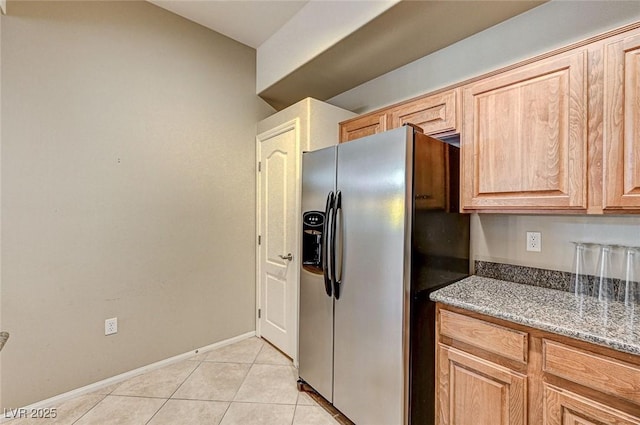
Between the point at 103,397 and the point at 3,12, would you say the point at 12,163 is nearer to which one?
the point at 3,12

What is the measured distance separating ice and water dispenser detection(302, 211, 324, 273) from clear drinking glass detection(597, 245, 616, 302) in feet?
4.88

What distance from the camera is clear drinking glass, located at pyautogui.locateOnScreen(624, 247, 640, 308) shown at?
135 cm

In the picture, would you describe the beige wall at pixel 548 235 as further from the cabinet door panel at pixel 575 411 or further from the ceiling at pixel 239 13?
the ceiling at pixel 239 13

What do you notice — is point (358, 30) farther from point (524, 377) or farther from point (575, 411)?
point (575, 411)

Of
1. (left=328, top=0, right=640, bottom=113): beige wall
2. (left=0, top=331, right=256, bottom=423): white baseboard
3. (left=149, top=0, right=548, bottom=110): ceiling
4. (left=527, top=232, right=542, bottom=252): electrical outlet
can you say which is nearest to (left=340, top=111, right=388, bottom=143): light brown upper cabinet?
(left=328, top=0, right=640, bottom=113): beige wall

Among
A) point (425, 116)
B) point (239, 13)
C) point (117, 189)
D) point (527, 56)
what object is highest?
point (239, 13)

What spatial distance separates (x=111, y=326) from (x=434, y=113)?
2712mm

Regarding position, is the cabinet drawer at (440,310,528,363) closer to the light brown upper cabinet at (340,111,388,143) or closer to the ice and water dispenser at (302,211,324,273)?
the ice and water dispenser at (302,211,324,273)

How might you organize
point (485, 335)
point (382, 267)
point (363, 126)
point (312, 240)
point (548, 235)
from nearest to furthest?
point (485, 335), point (382, 267), point (548, 235), point (312, 240), point (363, 126)

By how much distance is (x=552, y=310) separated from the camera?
127 centimetres

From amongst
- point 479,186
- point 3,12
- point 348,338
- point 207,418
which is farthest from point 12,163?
point 479,186

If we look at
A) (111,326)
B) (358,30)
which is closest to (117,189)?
(111,326)

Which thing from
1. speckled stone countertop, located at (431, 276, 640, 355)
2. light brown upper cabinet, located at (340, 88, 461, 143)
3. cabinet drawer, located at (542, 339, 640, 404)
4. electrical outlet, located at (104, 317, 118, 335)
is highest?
light brown upper cabinet, located at (340, 88, 461, 143)

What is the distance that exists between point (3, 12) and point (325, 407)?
314 centimetres
